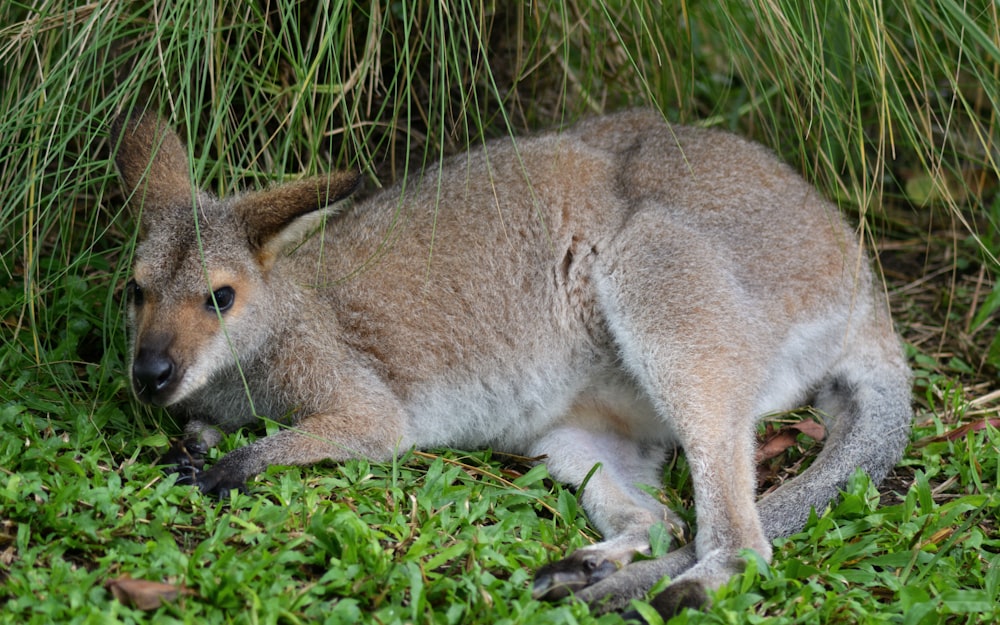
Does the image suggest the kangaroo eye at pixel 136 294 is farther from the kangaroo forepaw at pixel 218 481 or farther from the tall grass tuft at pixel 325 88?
the kangaroo forepaw at pixel 218 481

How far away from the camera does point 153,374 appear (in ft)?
13.1

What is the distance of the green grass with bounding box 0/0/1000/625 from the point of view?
11.4 feet

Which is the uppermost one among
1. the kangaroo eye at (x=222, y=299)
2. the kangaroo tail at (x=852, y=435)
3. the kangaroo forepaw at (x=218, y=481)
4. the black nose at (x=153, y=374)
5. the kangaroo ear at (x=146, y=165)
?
the kangaroo ear at (x=146, y=165)

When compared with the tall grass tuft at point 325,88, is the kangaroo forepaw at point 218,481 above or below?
below

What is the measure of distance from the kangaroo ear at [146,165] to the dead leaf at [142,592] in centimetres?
183

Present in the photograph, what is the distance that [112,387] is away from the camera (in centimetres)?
455

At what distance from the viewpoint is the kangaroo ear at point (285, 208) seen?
4227 millimetres

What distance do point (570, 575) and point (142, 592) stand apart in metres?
1.44

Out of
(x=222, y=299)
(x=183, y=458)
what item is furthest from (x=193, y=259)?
(x=183, y=458)

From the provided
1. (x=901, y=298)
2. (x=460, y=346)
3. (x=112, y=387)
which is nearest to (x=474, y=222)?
(x=460, y=346)

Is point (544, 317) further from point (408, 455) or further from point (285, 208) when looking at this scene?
point (285, 208)

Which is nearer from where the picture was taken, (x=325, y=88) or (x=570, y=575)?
(x=570, y=575)

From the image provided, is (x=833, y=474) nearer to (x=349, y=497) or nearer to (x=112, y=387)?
(x=349, y=497)

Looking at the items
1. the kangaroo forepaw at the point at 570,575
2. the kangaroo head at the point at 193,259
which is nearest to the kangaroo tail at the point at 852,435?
the kangaroo forepaw at the point at 570,575
